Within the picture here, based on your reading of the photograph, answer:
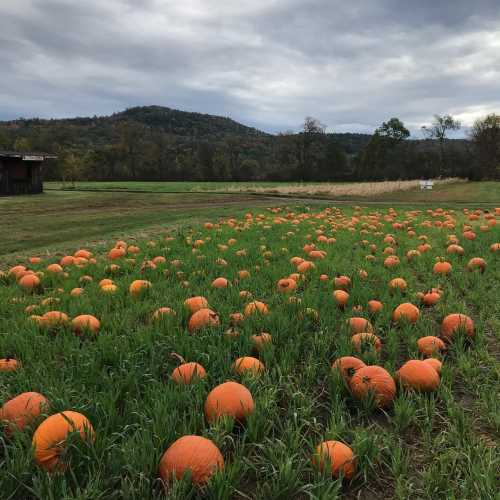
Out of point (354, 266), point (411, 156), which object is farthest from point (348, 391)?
point (411, 156)

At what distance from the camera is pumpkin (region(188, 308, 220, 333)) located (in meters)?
2.95

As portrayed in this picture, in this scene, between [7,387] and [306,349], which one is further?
[306,349]

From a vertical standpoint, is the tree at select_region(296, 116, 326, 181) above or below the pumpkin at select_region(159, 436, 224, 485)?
above

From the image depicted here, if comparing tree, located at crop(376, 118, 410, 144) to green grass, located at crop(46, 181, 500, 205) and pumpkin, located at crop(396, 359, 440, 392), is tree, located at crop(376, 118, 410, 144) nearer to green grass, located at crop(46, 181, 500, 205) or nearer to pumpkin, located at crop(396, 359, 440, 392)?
green grass, located at crop(46, 181, 500, 205)

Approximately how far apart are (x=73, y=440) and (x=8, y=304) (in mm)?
2620

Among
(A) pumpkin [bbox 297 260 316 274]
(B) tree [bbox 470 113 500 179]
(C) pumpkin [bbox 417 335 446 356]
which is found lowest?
(C) pumpkin [bbox 417 335 446 356]

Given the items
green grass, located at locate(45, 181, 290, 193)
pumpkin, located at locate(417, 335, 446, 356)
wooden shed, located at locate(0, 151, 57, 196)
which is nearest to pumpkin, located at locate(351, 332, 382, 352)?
pumpkin, located at locate(417, 335, 446, 356)

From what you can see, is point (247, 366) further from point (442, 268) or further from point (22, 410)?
point (442, 268)

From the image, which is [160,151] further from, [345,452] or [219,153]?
[345,452]

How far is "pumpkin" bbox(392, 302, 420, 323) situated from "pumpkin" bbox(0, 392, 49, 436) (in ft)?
8.97

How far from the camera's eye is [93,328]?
9.83 ft

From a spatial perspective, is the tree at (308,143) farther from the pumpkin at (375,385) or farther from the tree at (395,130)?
the pumpkin at (375,385)

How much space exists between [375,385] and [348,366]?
223mm

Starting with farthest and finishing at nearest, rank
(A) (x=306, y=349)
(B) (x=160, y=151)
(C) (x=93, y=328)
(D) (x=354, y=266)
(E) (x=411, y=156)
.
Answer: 1. (B) (x=160, y=151)
2. (E) (x=411, y=156)
3. (D) (x=354, y=266)
4. (C) (x=93, y=328)
5. (A) (x=306, y=349)
